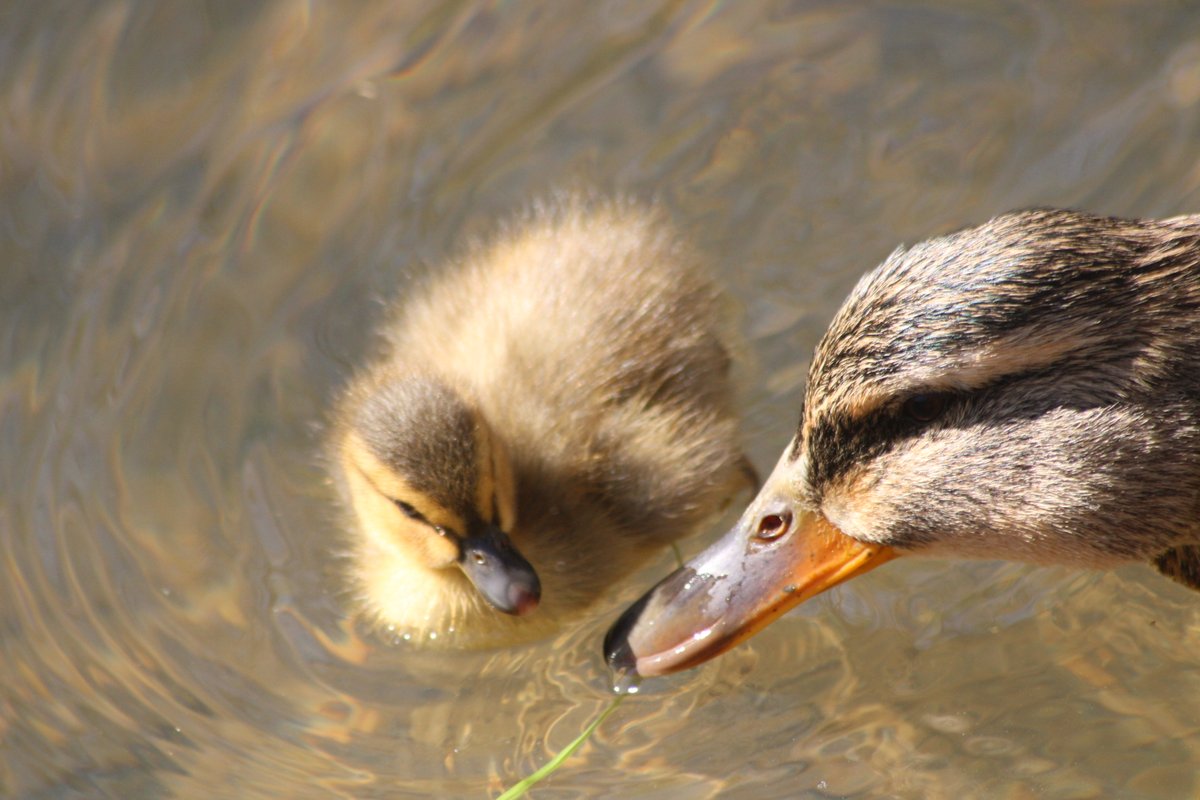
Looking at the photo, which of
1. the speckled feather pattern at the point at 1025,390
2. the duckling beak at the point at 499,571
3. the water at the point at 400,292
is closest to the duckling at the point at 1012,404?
the speckled feather pattern at the point at 1025,390

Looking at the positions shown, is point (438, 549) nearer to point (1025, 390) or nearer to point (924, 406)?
point (924, 406)

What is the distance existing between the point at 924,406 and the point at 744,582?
0.43 m

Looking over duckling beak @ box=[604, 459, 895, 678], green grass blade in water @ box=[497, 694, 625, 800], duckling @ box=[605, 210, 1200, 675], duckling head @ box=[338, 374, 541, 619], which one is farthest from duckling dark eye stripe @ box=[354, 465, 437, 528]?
duckling @ box=[605, 210, 1200, 675]

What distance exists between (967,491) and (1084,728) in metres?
0.83

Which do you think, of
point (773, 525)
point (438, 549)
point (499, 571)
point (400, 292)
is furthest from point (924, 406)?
point (400, 292)

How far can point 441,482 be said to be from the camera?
2312 millimetres

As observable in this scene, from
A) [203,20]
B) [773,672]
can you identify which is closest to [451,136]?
[203,20]

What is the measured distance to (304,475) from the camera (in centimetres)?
301

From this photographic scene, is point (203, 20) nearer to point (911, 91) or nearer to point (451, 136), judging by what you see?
point (451, 136)

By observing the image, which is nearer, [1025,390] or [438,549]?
[1025,390]

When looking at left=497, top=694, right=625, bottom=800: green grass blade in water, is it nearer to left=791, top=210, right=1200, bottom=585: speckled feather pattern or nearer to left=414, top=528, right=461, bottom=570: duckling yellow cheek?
left=414, top=528, right=461, bottom=570: duckling yellow cheek

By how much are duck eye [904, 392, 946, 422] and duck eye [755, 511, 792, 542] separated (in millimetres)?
286

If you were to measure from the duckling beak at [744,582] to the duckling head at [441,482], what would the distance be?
0.73 feet

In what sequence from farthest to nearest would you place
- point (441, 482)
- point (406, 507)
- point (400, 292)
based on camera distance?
point (400, 292)
point (406, 507)
point (441, 482)
